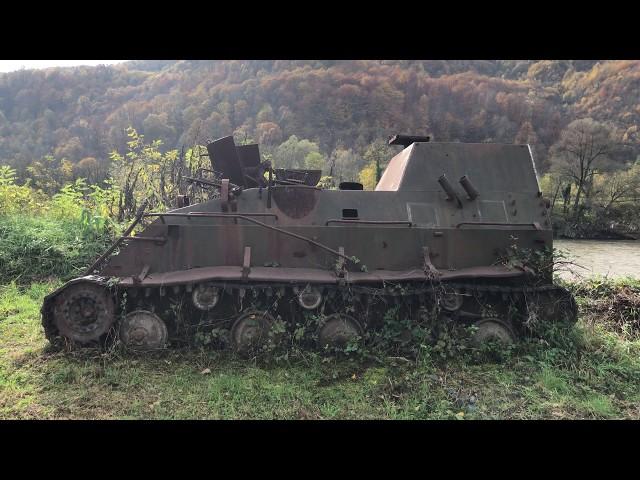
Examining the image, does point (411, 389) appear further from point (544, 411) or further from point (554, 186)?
point (554, 186)

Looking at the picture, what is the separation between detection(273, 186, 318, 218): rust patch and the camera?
6004mm

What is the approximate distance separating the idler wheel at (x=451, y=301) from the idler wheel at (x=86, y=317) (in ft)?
13.5

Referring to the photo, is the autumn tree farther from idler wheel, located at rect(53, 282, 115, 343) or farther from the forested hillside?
idler wheel, located at rect(53, 282, 115, 343)

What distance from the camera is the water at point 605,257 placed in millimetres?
13953

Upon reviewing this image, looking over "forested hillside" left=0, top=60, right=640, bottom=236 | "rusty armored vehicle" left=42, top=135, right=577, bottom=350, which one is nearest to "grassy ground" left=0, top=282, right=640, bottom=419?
"rusty armored vehicle" left=42, top=135, right=577, bottom=350

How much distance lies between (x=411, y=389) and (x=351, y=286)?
1.43m

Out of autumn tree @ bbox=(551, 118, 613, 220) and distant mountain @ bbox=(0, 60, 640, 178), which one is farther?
distant mountain @ bbox=(0, 60, 640, 178)

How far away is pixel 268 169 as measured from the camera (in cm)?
631

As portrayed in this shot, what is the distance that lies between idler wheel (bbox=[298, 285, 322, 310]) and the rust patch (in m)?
1.09

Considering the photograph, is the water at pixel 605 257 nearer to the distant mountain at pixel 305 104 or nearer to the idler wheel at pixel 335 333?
the idler wheel at pixel 335 333

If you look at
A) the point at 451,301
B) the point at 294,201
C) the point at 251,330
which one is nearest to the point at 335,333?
the point at 251,330

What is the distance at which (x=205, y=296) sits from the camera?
544 cm

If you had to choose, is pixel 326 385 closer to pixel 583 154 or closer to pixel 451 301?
pixel 451 301

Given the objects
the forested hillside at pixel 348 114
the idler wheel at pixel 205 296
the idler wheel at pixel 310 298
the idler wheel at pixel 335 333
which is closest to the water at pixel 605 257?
the forested hillside at pixel 348 114
